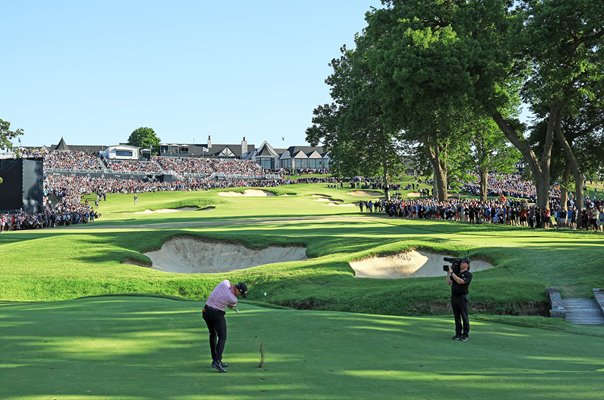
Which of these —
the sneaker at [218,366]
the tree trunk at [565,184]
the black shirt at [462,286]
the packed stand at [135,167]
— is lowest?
the sneaker at [218,366]

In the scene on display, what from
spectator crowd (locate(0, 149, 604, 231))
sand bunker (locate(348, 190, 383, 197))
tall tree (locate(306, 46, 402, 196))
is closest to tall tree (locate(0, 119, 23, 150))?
spectator crowd (locate(0, 149, 604, 231))

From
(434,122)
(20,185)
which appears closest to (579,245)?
(434,122)

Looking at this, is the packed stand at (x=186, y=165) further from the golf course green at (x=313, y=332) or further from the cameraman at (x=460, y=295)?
the cameraman at (x=460, y=295)

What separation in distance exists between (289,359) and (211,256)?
28.8 metres

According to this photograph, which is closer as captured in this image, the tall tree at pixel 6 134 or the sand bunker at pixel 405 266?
the sand bunker at pixel 405 266

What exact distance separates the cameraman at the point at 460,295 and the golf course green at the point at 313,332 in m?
0.35

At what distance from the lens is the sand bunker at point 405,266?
3119 cm

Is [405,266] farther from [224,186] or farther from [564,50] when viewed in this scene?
[224,186]

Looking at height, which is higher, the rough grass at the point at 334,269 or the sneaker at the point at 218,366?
the sneaker at the point at 218,366

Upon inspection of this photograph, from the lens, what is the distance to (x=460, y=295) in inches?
584

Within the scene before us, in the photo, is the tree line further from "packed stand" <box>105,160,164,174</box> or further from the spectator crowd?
"packed stand" <box>105,160,164,174</box>

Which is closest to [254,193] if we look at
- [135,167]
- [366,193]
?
[366,193]

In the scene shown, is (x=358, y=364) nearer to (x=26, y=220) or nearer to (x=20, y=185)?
(x=26, y=220)

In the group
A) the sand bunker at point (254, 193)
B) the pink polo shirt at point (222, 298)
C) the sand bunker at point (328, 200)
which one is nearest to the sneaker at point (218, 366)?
the pink polo shirt at point (222, 298)
